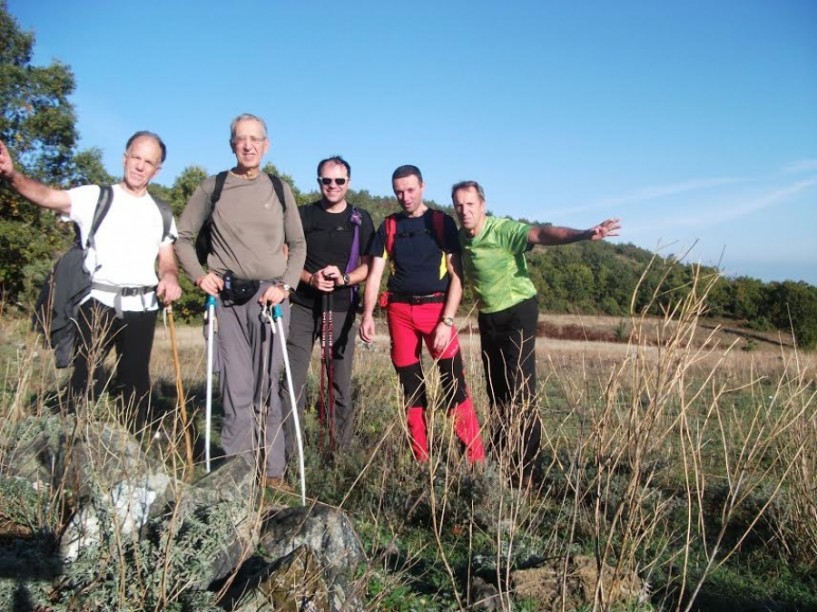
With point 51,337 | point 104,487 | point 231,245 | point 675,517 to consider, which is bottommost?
point 675,517

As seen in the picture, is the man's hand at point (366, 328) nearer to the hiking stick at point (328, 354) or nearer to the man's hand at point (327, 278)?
the hiking stick at point (328, 354)

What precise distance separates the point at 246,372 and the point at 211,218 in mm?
1017

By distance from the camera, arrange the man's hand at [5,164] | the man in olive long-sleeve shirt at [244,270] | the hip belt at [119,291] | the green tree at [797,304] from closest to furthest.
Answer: the man's hand at [5,164] → the hip belt at [119,291] → the man in olive long-sleeve shirt at [244,270] → the green tree at [797,304]

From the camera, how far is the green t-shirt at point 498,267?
4520mm

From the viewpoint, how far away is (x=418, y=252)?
465 centimetres

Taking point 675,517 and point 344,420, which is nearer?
point 675,517

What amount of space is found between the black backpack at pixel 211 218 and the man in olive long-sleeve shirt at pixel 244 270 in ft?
0.07

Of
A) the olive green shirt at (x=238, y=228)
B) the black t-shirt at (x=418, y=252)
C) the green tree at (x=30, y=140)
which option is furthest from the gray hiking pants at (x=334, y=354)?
the green tree at (x=30, y=140)

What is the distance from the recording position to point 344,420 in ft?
16.1

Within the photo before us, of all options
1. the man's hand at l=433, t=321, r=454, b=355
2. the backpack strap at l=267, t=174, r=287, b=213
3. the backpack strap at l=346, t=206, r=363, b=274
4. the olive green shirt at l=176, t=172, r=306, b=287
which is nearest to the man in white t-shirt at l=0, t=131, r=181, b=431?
the olive green shirt at l=176, t=172, r=306, b=287

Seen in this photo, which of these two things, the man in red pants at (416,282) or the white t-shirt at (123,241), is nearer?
the white t-shirt at (123,241)

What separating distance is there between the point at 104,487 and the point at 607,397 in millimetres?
1882

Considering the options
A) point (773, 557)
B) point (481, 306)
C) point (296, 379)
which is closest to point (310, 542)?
point (296, 379)

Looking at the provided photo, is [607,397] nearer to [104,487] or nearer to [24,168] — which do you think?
[104,487]
